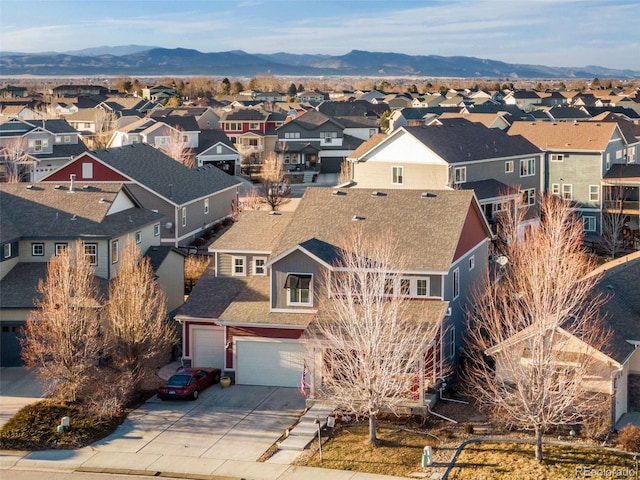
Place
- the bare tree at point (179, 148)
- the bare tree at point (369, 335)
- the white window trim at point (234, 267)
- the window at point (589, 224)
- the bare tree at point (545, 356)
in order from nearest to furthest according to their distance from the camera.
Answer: the bare tree at point (545, 356), the bare tree at point (369, 335), the white window trim at point (234, 267), the window at point (589, 224), the bare tree at point (179, 148)

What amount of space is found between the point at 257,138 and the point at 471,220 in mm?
75392

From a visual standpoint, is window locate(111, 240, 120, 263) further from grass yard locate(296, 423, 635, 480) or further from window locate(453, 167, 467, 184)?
window locate(453, 167, 467, 184)


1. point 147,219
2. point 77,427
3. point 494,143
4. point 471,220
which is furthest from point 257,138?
point 77,427

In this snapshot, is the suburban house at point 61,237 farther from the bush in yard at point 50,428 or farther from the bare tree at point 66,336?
the bush in yard at point 50,428

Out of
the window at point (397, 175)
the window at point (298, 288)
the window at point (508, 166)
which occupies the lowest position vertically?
the window at point (298, 288)

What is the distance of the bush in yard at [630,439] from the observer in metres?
26.9

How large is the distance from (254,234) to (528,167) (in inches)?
1245

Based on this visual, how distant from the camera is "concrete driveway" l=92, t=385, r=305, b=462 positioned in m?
28.2

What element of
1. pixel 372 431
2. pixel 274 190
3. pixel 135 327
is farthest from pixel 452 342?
pixel 274 190

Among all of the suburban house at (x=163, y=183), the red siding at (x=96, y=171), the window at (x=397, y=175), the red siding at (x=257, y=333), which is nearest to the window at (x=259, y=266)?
the red siding at (x=257, y=333)

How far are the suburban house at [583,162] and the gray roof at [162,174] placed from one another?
2436 centimetres

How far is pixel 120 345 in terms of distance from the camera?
32.9m

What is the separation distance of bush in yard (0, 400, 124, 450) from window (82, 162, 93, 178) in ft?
89.3

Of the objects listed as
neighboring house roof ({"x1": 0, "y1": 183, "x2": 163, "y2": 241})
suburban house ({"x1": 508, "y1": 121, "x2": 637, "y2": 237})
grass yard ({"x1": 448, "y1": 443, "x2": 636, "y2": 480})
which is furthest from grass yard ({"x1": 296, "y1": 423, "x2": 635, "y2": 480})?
suburban house ({"x1": 508, "y1": 121, "x2": 637, "y2": 237})
